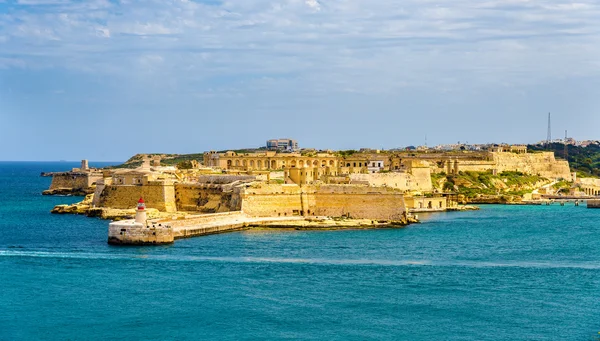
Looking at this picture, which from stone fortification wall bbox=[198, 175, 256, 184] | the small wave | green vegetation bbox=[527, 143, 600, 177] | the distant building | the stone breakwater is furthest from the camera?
the distant building

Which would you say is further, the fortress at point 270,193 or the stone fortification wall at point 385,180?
the stone fortification wall at point 385,180

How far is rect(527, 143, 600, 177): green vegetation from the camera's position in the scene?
77188mm

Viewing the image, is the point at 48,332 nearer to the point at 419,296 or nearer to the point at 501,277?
the point at 419,296

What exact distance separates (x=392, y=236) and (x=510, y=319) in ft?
43.6

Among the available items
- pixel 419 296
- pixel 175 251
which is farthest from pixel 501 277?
pixel 175 251

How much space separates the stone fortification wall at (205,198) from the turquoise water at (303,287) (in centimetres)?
510

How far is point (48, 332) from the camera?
17.1m

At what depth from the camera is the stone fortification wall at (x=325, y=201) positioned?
35.1 m

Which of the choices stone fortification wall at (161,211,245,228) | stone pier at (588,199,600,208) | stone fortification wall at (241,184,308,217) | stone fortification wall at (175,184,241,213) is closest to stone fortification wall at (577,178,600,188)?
stone pier at (588,199,600,208)

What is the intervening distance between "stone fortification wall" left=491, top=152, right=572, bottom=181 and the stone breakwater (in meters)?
28.1

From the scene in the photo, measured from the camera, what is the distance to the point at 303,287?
21109mm

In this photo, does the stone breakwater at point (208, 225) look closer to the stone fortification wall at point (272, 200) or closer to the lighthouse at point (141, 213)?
the lighthouse at point (141, 213)

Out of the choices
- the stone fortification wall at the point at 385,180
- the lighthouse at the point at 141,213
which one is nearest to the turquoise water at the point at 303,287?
the lighthouse at the point at 141,213

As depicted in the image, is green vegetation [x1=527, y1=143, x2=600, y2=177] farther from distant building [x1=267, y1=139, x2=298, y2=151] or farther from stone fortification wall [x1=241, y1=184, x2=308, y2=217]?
stone fortification wall [x1=241, y1=184, x2=308, y2=217]
